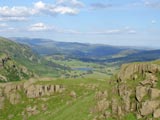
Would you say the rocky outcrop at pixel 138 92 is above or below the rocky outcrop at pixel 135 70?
below

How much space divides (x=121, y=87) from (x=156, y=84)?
78.0ft

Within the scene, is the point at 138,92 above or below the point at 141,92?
below

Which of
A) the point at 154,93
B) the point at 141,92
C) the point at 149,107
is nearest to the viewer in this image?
the point at 149,107

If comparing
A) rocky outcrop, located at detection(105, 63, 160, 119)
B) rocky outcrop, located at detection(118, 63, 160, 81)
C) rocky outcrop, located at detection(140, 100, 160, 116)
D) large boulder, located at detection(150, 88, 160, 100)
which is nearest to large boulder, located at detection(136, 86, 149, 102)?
rocky outcrop, located at detection(105, 63, 160, 119)

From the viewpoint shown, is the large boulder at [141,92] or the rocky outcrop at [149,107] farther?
the large boulder at [141,92]

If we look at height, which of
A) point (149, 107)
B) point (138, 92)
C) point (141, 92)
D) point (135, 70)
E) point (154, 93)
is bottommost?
point (149, 107)

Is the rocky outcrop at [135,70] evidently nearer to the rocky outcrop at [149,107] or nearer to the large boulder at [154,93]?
the large boulder at [154,93]

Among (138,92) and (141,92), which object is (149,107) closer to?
(141,92)

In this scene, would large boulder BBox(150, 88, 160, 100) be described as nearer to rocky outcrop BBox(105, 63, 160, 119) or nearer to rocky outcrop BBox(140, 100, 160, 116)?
rocky outcrop BBox(105, 63, 160, 119)

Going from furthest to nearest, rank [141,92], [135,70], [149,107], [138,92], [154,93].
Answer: [135,70] < [138,92] < [141,92] < [154,93] < [149,107]

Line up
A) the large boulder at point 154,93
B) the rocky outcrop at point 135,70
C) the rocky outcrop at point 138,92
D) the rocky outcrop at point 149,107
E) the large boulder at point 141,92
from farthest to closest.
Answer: the rocky outcrop at point 135,70, the large boulder at point 141,92, the large boulder at point 154,93, the rocky outcrop at point 138,92, the rocky outcrop at point 149,107

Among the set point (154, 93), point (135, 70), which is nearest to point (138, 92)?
point (154, 93)

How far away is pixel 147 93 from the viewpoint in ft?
543

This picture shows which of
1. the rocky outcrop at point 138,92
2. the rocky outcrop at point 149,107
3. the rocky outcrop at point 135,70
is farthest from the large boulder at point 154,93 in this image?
the rocky outcrop at point 135,70
